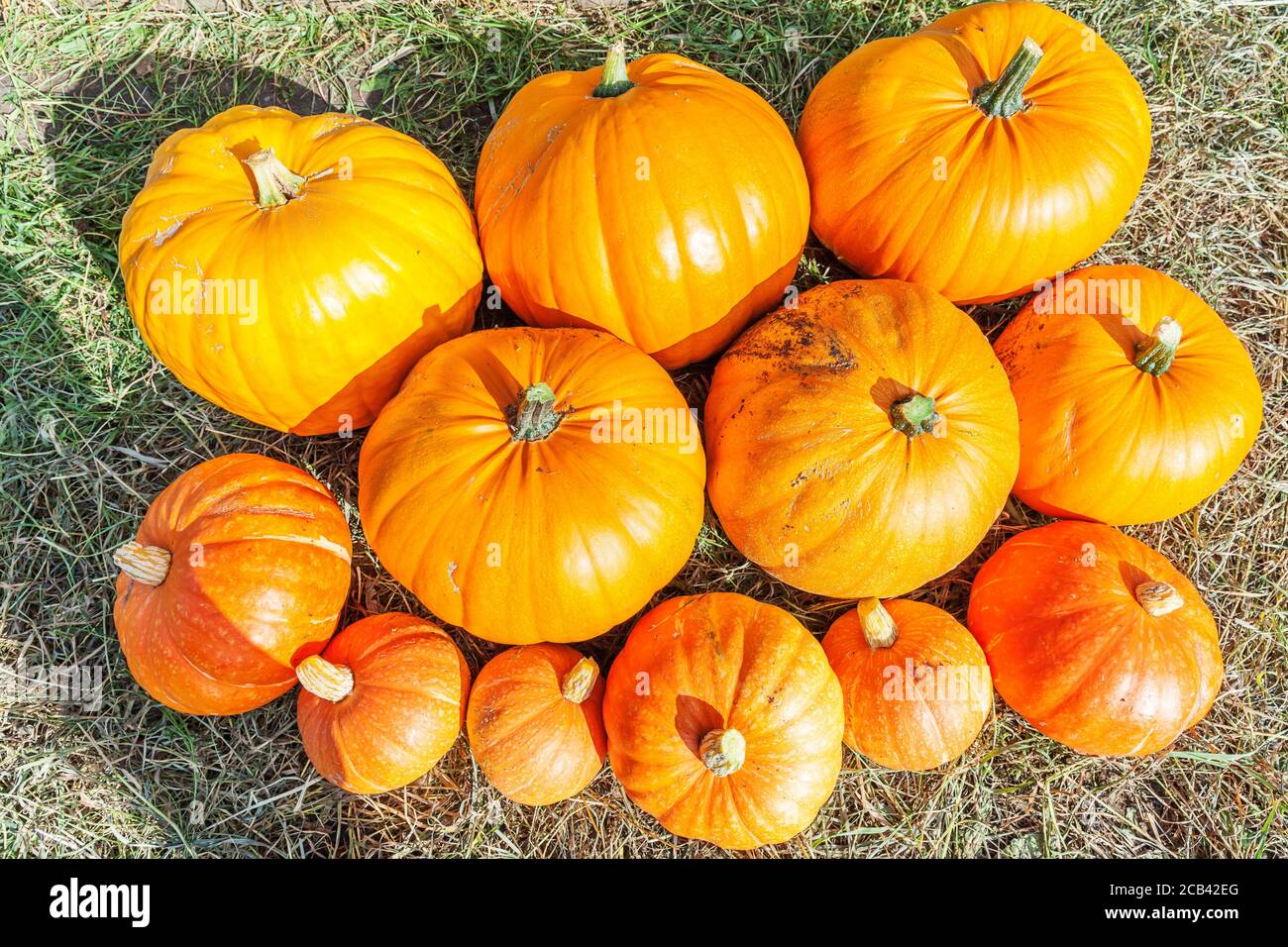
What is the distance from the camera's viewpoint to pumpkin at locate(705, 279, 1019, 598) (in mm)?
2656

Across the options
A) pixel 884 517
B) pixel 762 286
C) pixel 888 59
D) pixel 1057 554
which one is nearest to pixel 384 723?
pixel 884 517

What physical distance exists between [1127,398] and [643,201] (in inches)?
72.2

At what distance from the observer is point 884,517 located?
2678 mm

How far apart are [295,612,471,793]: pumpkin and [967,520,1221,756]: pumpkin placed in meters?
2.04

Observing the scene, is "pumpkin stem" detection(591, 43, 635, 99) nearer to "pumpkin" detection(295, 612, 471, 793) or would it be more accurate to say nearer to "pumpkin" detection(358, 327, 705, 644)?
"pumpkin" detection(358, 327, 705, 644)

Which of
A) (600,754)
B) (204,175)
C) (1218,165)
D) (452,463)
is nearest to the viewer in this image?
(452,463)

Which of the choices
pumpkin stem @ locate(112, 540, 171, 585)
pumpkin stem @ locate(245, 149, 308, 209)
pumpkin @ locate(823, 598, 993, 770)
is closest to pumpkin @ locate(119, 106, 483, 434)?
pumpkin stem @ locate(245, 149, 308, 209)

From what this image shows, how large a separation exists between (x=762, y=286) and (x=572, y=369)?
0.80 metres

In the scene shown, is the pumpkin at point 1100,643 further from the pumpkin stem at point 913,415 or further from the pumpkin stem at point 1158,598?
the pumpkin stem at point 913,415

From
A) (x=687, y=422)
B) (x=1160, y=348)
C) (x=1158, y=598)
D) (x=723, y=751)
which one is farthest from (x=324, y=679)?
(x=1160, y=348)

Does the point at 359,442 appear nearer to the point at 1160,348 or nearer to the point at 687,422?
the point at 687,422

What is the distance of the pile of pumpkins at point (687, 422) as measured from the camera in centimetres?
270

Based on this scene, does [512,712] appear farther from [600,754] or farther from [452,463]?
[452,463]

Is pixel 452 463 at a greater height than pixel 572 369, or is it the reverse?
pixel 572 369
